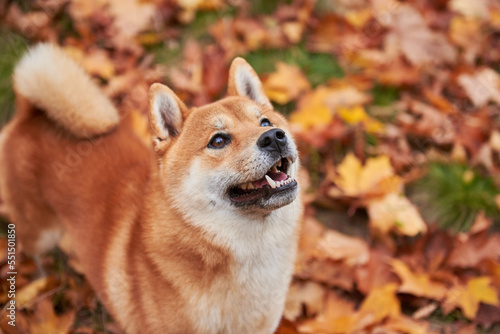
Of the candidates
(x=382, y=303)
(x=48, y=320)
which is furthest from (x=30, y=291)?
(x=382, y=303)

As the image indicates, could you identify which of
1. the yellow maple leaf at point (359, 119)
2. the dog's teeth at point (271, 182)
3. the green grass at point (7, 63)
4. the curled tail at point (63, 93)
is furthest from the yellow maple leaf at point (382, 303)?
the green grass at point (7, 63)

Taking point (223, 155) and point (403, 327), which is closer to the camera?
point (223, 155)

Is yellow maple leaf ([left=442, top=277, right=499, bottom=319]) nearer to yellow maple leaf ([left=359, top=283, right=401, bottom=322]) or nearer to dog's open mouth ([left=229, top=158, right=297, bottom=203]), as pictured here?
yellow maple leaf ([left=359, top=283, right=401, bottom=322])

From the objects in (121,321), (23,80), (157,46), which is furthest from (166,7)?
(121,321)

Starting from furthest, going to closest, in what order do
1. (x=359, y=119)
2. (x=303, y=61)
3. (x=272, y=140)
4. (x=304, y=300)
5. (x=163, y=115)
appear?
(x=303, y=61) < (x=359, y=119) < (x=304, y=300) < (x=163, y=115) < (x=272, y=140)

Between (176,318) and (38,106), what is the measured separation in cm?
155

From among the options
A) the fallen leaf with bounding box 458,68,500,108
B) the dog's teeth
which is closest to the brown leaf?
the dog's teeth

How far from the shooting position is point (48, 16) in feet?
14.8

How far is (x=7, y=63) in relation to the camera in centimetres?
417

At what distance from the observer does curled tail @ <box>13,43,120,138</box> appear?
267cm

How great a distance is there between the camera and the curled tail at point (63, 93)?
267cm

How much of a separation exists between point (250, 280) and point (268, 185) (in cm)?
49

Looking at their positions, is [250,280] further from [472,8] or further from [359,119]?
[472,8]

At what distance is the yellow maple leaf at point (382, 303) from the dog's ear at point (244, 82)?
4.40 feet
